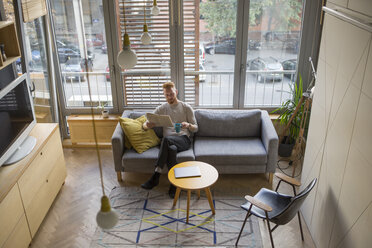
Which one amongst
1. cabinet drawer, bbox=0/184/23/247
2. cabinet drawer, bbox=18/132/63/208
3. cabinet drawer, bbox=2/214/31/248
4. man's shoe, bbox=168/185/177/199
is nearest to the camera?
cabinet drawer, bbox=0/184/23/247

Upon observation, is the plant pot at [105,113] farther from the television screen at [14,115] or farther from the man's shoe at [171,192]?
the man's shoe at [171,192]

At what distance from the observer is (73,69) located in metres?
5.27

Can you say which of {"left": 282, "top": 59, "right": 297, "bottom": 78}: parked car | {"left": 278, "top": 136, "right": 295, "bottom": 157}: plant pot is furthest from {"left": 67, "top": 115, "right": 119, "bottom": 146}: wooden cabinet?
{"left": 282, "top": 59, "right": 297, "bottom": 78}: parked car

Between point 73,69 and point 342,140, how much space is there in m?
3.78

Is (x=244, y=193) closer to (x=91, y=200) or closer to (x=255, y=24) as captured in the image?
(x=91, y=200)

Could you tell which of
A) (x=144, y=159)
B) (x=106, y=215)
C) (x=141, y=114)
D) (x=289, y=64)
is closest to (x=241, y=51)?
(x=289, y=64)

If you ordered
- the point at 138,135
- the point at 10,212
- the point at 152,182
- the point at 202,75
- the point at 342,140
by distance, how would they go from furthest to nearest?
the point at 202,75, the point at 138,135, the point at 152,182, the point at 10,212, the point at 342,140

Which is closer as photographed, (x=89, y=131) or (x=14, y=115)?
(x=14, y=115)

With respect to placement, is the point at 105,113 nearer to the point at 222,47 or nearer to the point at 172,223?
the point at 222,47

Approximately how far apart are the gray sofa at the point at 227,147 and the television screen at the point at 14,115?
101 cm

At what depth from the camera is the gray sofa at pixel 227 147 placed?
14.2 feet

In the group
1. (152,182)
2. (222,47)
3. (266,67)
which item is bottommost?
(152,182)

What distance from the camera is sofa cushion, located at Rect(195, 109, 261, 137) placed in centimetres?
475

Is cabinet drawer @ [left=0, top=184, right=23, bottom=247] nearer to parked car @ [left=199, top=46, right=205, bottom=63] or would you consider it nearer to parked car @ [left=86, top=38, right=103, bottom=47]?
parked car @ [left=86, top=38, right=103, bottom=47]
